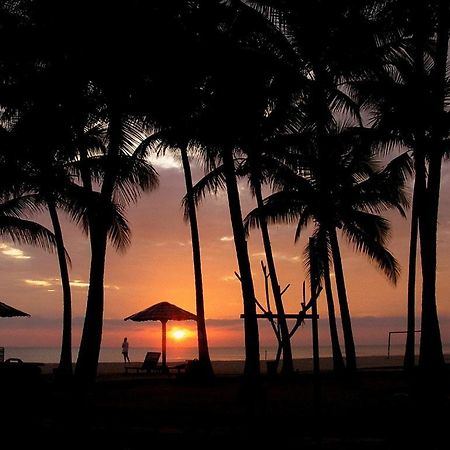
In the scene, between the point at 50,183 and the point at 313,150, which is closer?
the point at 50,183

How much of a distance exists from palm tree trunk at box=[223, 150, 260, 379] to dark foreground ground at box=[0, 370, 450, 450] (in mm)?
1082

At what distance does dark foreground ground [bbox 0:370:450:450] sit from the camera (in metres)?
10.8

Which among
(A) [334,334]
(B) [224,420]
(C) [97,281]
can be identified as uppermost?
(C) [97,281]

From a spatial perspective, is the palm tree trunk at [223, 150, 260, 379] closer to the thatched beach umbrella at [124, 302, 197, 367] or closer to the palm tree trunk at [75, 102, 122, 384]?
the palm tree trunk at [75, 102, 122, 384]

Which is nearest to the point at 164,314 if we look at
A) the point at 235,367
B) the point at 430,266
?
the point at 235,367

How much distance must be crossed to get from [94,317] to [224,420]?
313 cm

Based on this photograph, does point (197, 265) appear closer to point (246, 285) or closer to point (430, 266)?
point (246, 285)

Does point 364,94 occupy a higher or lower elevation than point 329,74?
lower

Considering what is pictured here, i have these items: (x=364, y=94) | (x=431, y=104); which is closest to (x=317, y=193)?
(x=364, y=94)

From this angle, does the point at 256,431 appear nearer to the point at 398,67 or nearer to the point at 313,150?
the point at 398,67

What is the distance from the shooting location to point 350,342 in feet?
75.0

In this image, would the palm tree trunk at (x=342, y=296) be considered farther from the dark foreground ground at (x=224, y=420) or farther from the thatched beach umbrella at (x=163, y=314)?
the thatched beach umbrella at (x=163, y=314)

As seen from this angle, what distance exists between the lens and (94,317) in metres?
13.4

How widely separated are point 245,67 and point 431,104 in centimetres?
427
